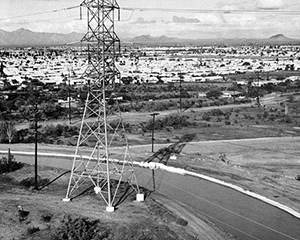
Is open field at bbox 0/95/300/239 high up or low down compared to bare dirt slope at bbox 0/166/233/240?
down

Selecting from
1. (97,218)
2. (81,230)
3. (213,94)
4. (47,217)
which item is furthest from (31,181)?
(213,94)

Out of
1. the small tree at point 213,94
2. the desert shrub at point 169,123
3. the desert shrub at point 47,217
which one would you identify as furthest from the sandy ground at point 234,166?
the small tree at point 213,94

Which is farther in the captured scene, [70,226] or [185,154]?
[185,154]

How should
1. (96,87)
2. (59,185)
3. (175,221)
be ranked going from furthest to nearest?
(59,185), (96,87), (175,221)

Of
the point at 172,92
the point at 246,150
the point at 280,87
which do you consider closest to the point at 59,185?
the point at 246,150

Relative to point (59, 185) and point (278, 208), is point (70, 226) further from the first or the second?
point (278, 208)

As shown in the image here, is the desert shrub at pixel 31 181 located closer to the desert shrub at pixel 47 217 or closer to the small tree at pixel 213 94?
the desert shrub at pixel 47 217

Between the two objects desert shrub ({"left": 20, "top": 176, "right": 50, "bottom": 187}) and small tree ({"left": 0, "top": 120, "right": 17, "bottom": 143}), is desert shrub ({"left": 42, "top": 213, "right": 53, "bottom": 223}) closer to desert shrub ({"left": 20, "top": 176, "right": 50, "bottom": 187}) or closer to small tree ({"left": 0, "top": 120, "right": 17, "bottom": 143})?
desert shrub ({"left": 20, "top": 176, "right": 50, "bottom": 187})

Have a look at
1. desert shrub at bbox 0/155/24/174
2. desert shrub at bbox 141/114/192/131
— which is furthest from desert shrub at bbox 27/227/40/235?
desert shrub at bbox 141/114/192/131
